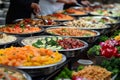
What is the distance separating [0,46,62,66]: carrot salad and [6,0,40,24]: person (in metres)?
2.16

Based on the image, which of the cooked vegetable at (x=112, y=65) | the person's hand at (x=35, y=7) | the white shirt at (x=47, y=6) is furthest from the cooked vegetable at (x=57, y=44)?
the white shirt at (x=47, y=6)

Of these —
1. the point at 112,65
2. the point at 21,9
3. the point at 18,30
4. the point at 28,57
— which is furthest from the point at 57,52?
the point at 21,9

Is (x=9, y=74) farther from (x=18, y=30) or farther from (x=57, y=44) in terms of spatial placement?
(x=18, y=30)

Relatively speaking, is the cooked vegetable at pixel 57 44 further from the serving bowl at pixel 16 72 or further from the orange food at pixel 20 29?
the serving bowl at pixel 16 72

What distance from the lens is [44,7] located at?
556 centimetres

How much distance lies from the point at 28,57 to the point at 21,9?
2.65m

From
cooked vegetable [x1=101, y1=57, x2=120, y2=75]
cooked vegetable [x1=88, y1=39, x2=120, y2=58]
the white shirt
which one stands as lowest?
cooked vegetable [x1=101, y1=57, x2=120, y2=75]

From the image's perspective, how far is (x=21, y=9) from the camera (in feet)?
16.0

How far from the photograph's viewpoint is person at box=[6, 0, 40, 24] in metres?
4.63

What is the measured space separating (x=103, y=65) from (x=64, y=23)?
1.84 m

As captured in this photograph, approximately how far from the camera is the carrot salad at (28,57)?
87.6 inches

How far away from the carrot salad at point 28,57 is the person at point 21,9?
216cm

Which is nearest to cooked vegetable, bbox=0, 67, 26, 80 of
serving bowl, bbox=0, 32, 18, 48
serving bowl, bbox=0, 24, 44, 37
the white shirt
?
serving bowl, bbox=0, 32, 18, 48

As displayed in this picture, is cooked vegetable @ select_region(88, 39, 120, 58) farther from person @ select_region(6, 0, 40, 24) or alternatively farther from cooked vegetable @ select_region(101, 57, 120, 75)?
person @ select_region(6, 0, 40, 24)
